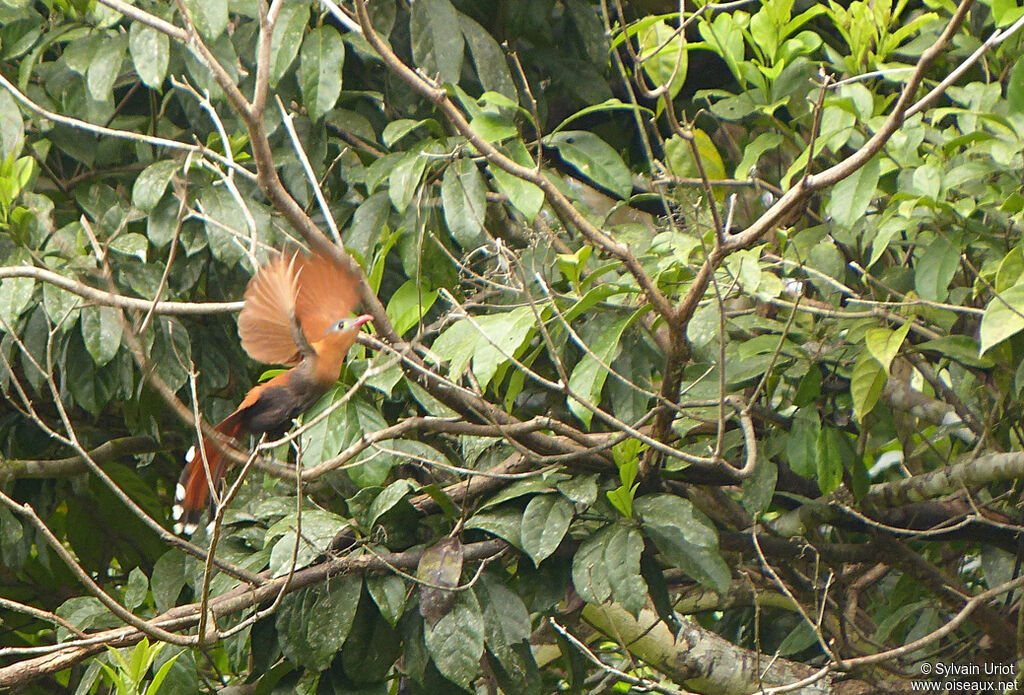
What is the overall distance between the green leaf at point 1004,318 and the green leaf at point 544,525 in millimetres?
709

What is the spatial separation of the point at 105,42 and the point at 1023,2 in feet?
5.93

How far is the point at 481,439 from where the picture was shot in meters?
2.04

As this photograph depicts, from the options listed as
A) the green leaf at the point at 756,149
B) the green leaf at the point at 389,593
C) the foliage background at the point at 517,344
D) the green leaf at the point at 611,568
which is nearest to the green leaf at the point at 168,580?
the foliage background at the point at 517,344

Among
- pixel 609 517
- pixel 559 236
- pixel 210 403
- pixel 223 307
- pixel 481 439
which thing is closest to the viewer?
pixel 223 307

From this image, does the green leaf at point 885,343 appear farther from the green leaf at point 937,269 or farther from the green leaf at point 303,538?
the green leaf at point 303,538

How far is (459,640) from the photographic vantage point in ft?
5.83

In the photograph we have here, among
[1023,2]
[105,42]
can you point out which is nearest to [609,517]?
[1023,2]

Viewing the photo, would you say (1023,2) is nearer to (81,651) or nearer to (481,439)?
(481,439)

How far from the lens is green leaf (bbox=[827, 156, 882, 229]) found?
1835 mm

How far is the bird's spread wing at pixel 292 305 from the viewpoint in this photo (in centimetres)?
158

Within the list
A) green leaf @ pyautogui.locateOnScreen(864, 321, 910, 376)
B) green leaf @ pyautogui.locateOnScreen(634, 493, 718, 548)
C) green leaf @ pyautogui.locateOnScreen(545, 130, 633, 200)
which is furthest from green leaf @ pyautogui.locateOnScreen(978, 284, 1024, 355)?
green leaf @ pyautogui.locateOnScreen(545, 130, 633, 200)

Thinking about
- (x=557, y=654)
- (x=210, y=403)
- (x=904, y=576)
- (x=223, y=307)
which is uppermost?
(x=223, y=307)

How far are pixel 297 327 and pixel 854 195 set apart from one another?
100 cm

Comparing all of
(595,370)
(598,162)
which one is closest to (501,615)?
(595,370)
